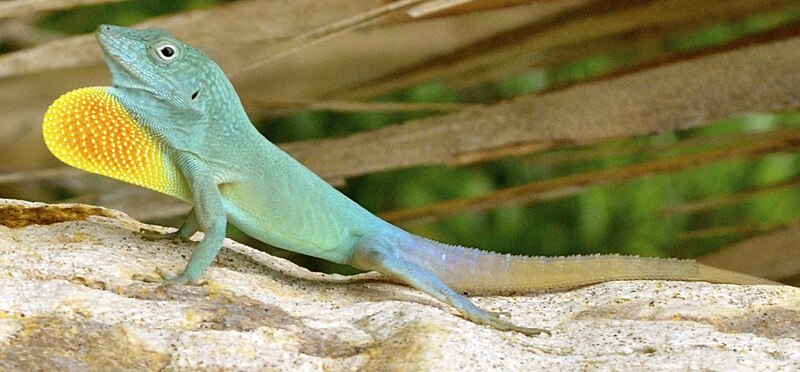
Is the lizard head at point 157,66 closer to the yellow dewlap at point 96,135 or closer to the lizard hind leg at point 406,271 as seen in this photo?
the yellow dewlap at point 96,135

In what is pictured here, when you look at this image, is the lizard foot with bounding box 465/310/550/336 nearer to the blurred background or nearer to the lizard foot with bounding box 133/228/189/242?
the blurred background

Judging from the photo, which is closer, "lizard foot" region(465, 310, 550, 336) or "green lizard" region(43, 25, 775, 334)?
"lizard foot" region(465, 310, 550, 336)

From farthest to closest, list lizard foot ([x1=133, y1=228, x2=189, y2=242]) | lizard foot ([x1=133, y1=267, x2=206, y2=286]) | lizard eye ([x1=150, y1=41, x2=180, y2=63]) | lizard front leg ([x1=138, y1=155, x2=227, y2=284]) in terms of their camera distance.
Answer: lizard foot ([x1=133, y1=228, x2=189, y2=242]), lizard eye ([x1=150, y1=41, x2=180, y2=63]), lizard front leg ([x1=138, y1=155, x2=227, y2=284]), lizard foot ([x1=133, y1=267, x2=206, y2=286])

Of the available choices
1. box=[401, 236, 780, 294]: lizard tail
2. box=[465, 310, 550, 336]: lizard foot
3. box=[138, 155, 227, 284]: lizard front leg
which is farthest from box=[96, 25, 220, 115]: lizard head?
box=[465, 310, 550, 336]: lizard foot

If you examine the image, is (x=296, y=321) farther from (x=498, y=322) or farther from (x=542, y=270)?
(x=542, y=270)

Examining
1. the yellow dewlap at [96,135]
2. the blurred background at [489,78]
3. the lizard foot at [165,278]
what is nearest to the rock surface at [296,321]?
the lizard foot at [165,278]

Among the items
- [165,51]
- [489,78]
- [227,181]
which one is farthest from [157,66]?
[489,78]
